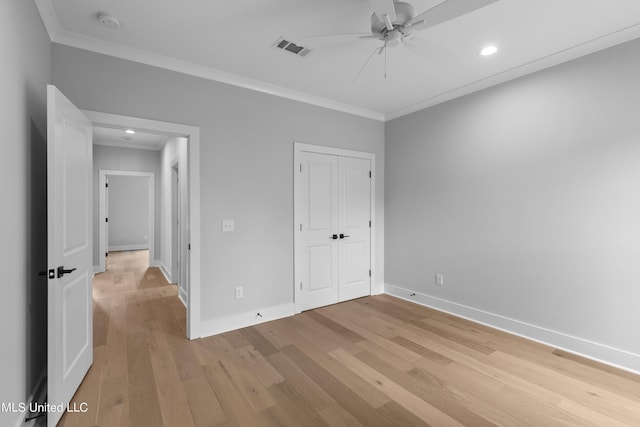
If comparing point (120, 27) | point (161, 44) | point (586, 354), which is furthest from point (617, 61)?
point (120, 27)

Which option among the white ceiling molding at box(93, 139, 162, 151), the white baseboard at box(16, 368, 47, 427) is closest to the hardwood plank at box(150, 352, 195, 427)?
the white baseboard at box(16, 368, 47, 427)

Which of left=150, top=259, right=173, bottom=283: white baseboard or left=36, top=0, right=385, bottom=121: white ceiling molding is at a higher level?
left=36, top=0, right=385, bottom=121: white ceiling molding

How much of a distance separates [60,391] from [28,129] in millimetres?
1661

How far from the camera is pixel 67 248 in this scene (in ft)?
6.51

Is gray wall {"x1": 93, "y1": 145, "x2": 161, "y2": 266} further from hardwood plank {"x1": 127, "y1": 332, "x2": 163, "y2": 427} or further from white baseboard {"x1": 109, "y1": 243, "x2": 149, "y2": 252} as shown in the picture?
hardwood plank {"x1": 127, "y1": 332, "x2": 163, "y2": 427}

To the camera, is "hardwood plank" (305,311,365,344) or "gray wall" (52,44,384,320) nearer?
"gray wall" (52,44,384,320)

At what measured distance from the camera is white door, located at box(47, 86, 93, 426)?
5.85 ft

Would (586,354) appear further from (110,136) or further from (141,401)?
(110,136)

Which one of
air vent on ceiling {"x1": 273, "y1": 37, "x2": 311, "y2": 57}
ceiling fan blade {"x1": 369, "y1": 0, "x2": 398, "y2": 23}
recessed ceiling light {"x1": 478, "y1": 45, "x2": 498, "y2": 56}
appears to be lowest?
ceiling fan blade {"x1": 369, "y1": 0, "x2": 398, "y2": 23}

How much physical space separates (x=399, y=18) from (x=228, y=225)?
244cm

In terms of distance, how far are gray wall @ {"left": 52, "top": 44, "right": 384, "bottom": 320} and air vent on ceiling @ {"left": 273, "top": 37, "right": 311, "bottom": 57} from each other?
85cm

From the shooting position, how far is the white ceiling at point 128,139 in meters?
5.49

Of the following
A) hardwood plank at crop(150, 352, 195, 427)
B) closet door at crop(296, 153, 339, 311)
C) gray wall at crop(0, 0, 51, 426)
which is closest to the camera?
gray wall at crop(0, 0, 51, 426)

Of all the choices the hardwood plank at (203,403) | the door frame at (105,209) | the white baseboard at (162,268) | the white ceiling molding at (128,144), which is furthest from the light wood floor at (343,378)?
the white ceiling molding at (128,144)
